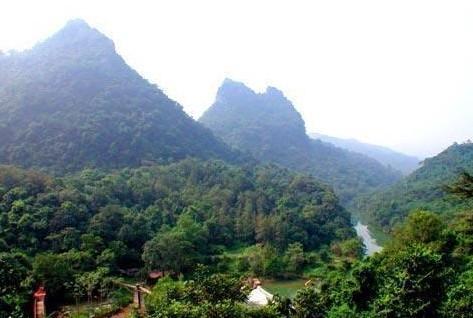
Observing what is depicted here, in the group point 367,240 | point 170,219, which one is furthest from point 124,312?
point 367,240

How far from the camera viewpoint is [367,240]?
4906cm

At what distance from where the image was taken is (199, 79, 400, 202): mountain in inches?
3310

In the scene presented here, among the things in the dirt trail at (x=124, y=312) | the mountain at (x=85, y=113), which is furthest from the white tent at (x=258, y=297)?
the mountain at (x=85, y=113)

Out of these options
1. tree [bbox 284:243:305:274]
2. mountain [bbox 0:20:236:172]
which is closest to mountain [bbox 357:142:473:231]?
tree [bbox 284:243:305:274]

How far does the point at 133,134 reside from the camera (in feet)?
170

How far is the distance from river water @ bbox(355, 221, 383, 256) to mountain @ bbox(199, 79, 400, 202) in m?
19.1

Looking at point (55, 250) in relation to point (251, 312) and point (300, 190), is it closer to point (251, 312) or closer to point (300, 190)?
point (251, 312)

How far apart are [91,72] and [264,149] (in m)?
32.6

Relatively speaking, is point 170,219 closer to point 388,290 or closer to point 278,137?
point 388,290

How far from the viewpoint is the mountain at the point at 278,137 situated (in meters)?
84.1

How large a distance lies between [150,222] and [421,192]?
31.2 m

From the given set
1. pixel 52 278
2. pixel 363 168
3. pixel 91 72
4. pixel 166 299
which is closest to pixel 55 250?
pixel 52 278

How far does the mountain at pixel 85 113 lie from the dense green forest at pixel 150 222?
5.64m

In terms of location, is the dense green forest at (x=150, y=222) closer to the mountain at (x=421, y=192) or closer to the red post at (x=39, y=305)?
the red post at (x=39, y=305)
